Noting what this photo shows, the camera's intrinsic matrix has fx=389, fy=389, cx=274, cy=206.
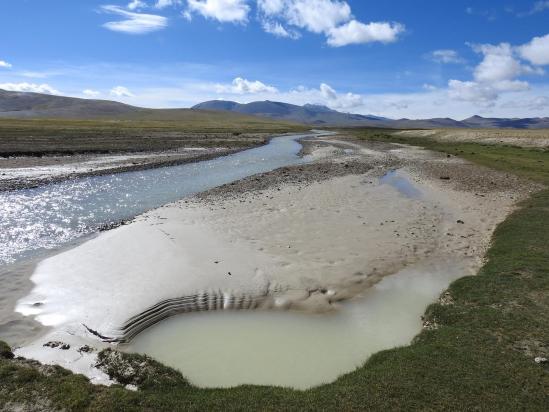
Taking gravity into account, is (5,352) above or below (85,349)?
above

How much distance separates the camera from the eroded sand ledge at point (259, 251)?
1316 centimetres

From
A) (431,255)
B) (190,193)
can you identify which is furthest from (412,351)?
(190,193)

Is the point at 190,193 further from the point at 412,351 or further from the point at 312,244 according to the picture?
the point at 412,351

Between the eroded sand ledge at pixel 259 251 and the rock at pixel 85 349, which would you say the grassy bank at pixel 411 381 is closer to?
the rock at pixel 85 349

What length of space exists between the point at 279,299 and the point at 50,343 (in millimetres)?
6988

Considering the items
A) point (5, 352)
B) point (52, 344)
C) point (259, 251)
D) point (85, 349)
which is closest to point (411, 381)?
point (85, 349)

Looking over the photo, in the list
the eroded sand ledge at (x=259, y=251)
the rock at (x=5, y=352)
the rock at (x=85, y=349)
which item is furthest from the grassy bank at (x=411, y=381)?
the eroded sand ledge at (x=259, y=251)

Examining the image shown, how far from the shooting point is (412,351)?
32.8ft

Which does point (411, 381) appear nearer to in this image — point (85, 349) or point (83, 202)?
point (85, 349)

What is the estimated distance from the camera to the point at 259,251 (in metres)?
17.9

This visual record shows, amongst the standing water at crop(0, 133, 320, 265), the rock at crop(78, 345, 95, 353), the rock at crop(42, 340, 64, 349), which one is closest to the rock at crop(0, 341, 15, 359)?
the rock at crop(42, 340, 64, 349)

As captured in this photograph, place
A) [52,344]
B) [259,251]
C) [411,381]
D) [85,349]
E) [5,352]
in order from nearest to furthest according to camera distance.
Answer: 1. [411,381]
2. [5,352]
3. [85,349]
4. [52,344]
5. [259,251]

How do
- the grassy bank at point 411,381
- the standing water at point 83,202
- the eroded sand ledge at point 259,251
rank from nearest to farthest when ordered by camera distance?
1. the grassy bank at point 411,381
2. the eroded sand ledge at point 259,251
3. the standing water at point 83,202

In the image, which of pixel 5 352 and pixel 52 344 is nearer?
pixel 5 352
